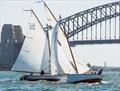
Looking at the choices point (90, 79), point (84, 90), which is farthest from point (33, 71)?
point (84, 90)

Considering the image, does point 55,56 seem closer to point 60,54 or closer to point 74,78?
point 60,54

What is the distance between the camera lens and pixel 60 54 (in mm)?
83062

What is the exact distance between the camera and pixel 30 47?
86688 mm

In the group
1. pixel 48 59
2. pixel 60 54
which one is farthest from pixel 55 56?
pixel 48 59

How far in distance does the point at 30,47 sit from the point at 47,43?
238cm

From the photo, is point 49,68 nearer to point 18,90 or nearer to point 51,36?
point 51,36

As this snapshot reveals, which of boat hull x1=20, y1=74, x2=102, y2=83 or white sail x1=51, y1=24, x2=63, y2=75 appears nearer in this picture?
boat hull x1=20, y1=74, x2=102, y2=83

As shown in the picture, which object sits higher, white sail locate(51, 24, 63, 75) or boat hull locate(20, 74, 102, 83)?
Result: white sail locate(51, 24, 63, 75)

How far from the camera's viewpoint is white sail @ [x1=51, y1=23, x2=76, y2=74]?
83000 mm

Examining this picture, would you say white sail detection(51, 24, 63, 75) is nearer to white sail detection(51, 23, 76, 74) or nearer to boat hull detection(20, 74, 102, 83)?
white sail detection(51, 23, 76, 74)

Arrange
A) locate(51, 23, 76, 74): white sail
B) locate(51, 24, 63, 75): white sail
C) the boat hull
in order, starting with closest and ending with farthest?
the boat hull
locate(51, 23, 76, 74): white sail
locate(51, 24, 63, 75): white sail

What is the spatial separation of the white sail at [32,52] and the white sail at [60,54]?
2.93 meters

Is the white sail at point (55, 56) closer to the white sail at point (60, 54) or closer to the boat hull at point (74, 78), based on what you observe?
the white sail at point (60, 54)

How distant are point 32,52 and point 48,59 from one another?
188 centimetres
